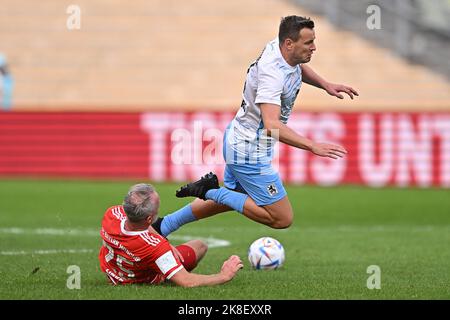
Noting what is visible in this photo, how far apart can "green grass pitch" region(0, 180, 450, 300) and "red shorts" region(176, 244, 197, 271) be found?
Result: 0.44 m

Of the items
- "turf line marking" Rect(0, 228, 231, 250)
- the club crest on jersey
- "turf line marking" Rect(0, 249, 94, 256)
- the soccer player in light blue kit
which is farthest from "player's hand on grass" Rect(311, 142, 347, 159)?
"turf line marking" Rect(0, 228, 231, 250)

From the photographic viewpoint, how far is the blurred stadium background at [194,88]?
827 inches

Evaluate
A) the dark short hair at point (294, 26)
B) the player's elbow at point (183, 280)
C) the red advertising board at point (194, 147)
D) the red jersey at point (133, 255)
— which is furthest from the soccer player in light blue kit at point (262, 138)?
the red advertising board at point (194, 147)

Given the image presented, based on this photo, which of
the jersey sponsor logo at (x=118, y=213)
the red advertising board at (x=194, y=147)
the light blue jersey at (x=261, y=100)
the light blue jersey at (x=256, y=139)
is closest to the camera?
the jersey sponsor logo at (x=118, y=213)

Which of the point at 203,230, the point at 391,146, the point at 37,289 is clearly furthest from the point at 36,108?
the point at 37,289

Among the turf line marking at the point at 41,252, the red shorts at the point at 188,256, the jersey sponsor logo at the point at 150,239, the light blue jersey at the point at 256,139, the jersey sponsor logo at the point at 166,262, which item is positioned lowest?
the turf line marking at the point at 41,252

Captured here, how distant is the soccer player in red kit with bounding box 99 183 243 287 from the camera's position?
25.8 ft

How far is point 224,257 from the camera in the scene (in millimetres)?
10703


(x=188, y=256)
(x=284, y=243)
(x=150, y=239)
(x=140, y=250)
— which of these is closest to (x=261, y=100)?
(x=188, y=256)

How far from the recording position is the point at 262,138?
30.5 ft

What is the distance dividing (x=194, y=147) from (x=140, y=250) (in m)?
13.2

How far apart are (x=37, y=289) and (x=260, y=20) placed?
19489 mm

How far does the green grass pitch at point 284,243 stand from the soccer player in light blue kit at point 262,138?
564mm

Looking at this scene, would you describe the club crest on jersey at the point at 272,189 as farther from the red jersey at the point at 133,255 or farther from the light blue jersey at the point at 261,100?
the red jersey at the point at 133,255
